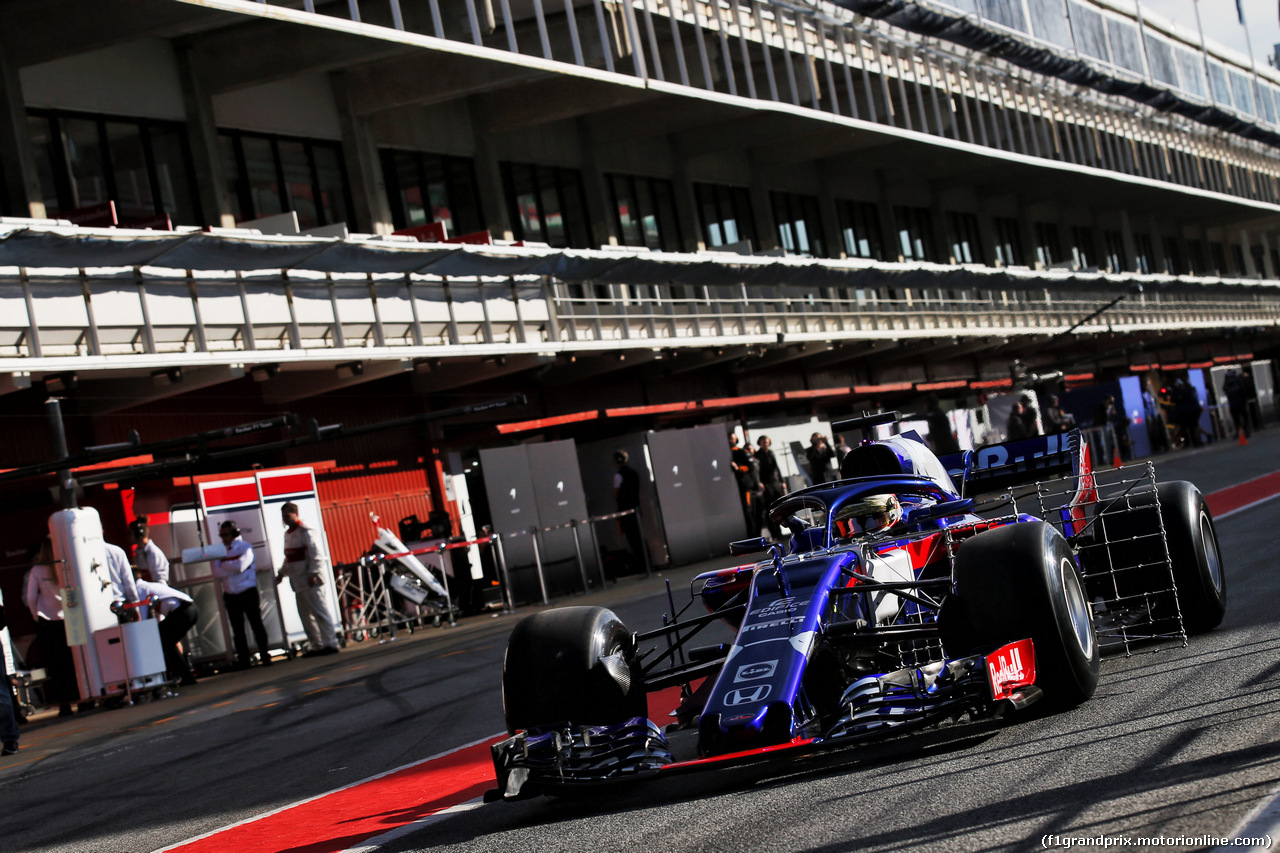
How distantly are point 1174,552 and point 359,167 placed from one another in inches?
775

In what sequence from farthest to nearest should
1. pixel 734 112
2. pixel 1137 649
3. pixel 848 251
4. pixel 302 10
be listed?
pixel 848 251
pixel 734 112
pixel 302 10
pixel 1137 649

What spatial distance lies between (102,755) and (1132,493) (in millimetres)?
7902

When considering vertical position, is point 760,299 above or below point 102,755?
above

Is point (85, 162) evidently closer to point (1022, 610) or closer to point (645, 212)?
point (645, 212)

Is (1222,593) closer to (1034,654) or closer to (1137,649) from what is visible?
(1137,649)

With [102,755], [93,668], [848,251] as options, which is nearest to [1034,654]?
[102,755]

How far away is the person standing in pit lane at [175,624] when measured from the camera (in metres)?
17.0

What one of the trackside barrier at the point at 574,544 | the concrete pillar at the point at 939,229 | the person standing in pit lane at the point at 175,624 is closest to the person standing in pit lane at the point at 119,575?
the person standing in pit lane at the point at 175,624

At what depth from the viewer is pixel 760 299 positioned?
3288 cm

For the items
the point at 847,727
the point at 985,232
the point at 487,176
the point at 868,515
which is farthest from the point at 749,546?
the point at 985,232

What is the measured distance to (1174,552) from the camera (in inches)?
335

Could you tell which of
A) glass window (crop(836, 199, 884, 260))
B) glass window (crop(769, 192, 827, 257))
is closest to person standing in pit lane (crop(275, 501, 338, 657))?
glass window (crop(769, 192, 827, 257))

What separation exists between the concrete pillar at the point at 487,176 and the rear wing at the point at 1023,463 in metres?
19.0

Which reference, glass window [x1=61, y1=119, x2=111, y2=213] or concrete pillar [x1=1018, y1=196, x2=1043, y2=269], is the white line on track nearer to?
glass window [x1=61, y1=119, x2=111, y2=213]
